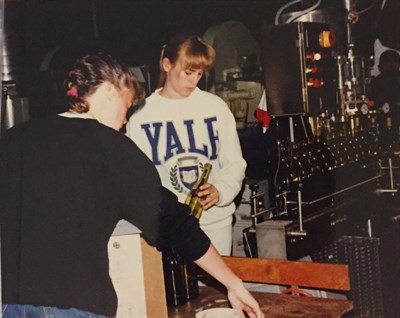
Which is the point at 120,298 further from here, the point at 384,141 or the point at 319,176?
the point at 384,141

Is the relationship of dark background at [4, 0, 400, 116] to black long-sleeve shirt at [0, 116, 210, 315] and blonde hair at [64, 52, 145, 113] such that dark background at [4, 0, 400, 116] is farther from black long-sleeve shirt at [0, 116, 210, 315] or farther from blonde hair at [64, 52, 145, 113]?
black long-sleeve shirt at [0, 116, 210, 315]

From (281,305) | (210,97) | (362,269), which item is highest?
(210,97)

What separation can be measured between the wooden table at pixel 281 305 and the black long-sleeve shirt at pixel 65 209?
0.11 m

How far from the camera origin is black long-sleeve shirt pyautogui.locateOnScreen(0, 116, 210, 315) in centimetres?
104

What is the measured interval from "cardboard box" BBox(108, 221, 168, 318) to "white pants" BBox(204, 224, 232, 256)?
0.37 meters

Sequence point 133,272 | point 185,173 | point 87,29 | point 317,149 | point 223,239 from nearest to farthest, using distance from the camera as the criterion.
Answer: point 133,272
point 87,29
point 185,173
point 223,239
point 317,149

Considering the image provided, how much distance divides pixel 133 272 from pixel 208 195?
0.35 m

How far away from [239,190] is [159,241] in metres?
0.44

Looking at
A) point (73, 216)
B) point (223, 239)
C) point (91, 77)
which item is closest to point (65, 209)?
point (73, 216)

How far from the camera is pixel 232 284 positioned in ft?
3.60

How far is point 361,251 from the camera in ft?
6.27

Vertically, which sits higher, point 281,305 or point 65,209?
point 65,209

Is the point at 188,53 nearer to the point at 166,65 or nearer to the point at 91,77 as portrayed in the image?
the point at 166,65

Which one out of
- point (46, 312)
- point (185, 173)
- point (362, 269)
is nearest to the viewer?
point (46, 312)
